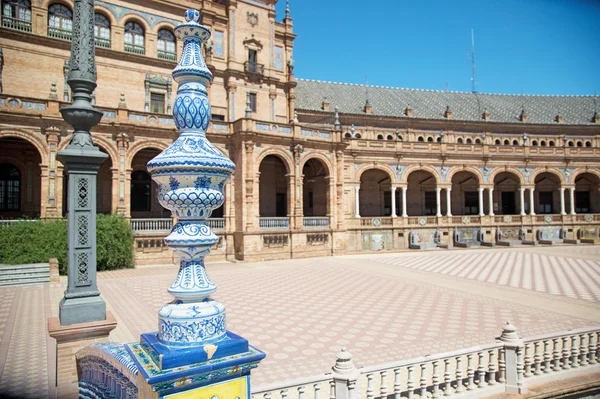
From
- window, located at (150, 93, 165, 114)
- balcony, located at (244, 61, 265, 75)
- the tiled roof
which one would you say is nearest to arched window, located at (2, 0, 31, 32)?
window, located at (150, 93, 165, 114)

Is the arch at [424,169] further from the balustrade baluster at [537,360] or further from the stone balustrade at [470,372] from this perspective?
the balustrade baluster at [537,360]

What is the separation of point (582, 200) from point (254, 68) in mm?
36772

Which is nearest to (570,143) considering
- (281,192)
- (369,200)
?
(369,200)

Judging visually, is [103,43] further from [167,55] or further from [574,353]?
[574,353]

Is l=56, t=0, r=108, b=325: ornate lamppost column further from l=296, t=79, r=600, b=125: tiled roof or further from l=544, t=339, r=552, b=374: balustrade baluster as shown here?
l=296, t=79, r=600, b=125: tiled roof

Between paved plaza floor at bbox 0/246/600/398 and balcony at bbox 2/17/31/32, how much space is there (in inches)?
619

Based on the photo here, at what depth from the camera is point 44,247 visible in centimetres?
1994

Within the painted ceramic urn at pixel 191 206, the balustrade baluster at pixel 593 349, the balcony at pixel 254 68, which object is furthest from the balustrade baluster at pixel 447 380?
the balcony at pixel 254 68

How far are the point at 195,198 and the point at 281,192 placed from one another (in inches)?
1196

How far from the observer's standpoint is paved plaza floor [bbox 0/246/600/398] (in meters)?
8.77

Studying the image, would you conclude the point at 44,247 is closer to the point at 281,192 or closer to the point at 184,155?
the point at 281,192

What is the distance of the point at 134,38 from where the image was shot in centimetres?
2755

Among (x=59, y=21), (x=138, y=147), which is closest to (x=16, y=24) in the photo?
(x=59, y=21)

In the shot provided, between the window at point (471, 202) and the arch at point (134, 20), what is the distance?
1288 inches
